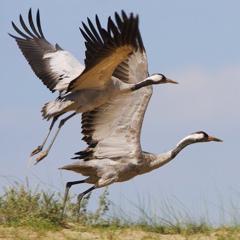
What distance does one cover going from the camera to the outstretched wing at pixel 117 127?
32.5 feet

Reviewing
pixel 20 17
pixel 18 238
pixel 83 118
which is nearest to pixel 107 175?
pixel 83 118

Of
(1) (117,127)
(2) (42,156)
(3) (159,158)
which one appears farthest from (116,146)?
(2) (42,156)

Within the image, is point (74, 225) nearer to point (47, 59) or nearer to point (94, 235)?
point (94, 235)

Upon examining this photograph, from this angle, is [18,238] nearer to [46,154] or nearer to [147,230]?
[147,230]

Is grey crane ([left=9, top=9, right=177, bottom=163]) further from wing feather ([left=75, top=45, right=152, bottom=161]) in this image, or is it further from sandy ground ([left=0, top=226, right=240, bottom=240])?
sandy ground ([left=0, top=226, right=240, bottom=240])

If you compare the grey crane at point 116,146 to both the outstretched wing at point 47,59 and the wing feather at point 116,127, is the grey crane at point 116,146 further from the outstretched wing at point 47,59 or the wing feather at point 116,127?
the outstretched wing at point 47,59

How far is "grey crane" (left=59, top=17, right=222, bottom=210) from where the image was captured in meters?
A: 9.76

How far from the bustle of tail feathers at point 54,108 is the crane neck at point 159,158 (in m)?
1.55

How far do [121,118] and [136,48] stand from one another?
156 centimetres

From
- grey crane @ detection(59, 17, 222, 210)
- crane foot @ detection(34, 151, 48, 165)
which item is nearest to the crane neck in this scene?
grey crane @ detection(59, 17, 222, 210)

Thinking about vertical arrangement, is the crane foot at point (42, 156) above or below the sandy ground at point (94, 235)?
above

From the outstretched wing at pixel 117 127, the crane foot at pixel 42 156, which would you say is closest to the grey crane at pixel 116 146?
the outstretched wing at pixel 117 127

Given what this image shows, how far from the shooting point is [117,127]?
394 inches

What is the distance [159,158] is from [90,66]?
1623 mm
